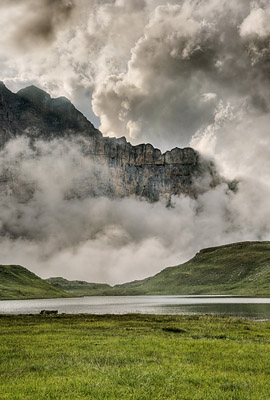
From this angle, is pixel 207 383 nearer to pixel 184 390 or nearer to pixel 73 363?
pixel 184 390

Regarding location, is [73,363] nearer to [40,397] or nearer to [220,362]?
[40,397]

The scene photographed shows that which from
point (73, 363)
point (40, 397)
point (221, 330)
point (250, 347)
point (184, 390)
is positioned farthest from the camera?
point (221, 330)

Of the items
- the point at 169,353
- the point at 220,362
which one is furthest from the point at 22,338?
the point at 220,362

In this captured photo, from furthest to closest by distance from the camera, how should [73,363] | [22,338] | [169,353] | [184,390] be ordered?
[22,338], [169,353], [73,363], [184,390]

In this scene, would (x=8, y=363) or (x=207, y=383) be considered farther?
(x=8, y=363)

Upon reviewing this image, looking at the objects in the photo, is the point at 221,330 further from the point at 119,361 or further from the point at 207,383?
the point at 207,383

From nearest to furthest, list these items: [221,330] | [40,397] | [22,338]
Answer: [40,397] → [22,338] → [221,330]

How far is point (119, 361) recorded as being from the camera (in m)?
25.7

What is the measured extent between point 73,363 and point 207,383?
34.8 feet

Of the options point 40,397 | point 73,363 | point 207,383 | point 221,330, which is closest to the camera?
point 40,397

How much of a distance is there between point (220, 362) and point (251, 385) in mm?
6627

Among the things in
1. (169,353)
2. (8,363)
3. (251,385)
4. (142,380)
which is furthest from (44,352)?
(251,385)

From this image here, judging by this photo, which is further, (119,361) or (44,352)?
(44,352)

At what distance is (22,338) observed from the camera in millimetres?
39219
